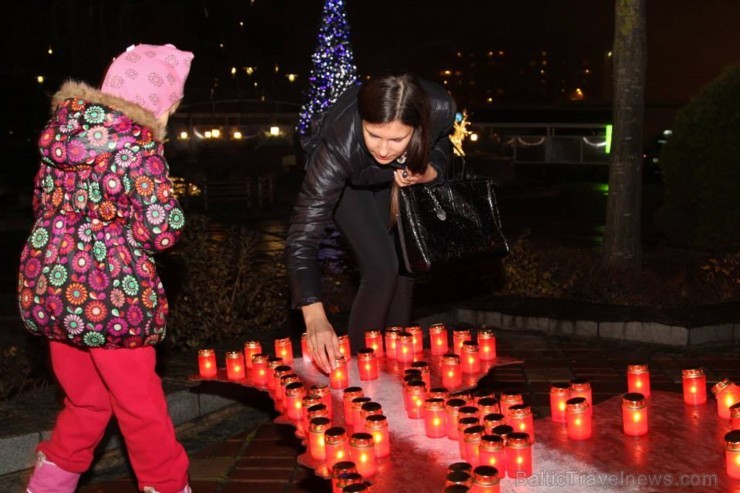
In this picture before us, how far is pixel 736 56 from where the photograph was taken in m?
43.0

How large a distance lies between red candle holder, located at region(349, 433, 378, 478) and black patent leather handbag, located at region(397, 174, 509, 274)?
52.9 inches

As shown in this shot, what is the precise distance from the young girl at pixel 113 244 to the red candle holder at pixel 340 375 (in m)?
0.90

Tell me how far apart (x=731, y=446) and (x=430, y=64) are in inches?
2744

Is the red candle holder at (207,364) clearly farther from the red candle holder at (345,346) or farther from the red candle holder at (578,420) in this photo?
the red candle holder at (578,420)

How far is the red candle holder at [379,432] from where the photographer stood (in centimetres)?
371

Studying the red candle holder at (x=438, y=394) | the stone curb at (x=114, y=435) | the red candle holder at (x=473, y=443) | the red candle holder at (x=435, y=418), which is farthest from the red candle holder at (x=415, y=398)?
the stone curb at (x=114, y=435)

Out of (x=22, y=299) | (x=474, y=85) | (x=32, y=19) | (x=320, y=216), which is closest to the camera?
(x=22, y=299)

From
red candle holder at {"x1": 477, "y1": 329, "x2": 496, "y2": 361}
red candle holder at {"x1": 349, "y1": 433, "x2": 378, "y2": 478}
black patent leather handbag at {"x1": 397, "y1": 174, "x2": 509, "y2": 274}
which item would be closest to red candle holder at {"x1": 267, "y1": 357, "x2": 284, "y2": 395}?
black patent leather handbag at {"x1": 397, "y1": 174, "x2": 509, "y2": 274}

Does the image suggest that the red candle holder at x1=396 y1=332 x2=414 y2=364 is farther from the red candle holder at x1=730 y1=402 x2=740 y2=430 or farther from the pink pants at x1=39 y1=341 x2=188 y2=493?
the red candle holder at x1=730 y1=402 x2=740 y2=430

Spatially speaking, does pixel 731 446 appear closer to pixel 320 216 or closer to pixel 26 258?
pixel 320 216

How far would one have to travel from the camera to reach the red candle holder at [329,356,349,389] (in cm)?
465

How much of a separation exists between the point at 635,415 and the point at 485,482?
95cm

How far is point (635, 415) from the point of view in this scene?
381cm

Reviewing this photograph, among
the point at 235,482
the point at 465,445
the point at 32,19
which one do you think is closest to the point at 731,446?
the point at 465,445
